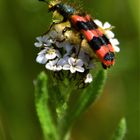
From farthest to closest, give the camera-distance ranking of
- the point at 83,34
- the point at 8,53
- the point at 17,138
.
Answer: the point at 8,53 < the point at 17,138 < the point at 83,34

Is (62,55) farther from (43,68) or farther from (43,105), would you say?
(43,68)

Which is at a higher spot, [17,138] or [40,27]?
[40,27]

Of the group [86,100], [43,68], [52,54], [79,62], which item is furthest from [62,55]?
[43,68]

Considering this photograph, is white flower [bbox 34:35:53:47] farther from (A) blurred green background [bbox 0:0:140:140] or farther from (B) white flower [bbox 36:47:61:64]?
(A) blurred green background [bbox 0:0:140:140]

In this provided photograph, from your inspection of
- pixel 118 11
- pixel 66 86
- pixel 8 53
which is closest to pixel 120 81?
pixel 118 11

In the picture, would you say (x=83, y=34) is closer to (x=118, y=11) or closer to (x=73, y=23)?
(x=73, y=23)

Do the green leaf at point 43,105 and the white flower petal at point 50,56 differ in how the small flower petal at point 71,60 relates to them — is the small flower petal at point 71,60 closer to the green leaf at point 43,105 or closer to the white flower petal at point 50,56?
the white flower petal at point 50,56

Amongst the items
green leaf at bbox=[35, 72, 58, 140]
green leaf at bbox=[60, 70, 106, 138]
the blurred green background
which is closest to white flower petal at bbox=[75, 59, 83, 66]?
green leaf at bbox=[60, 70, 106, 138]
